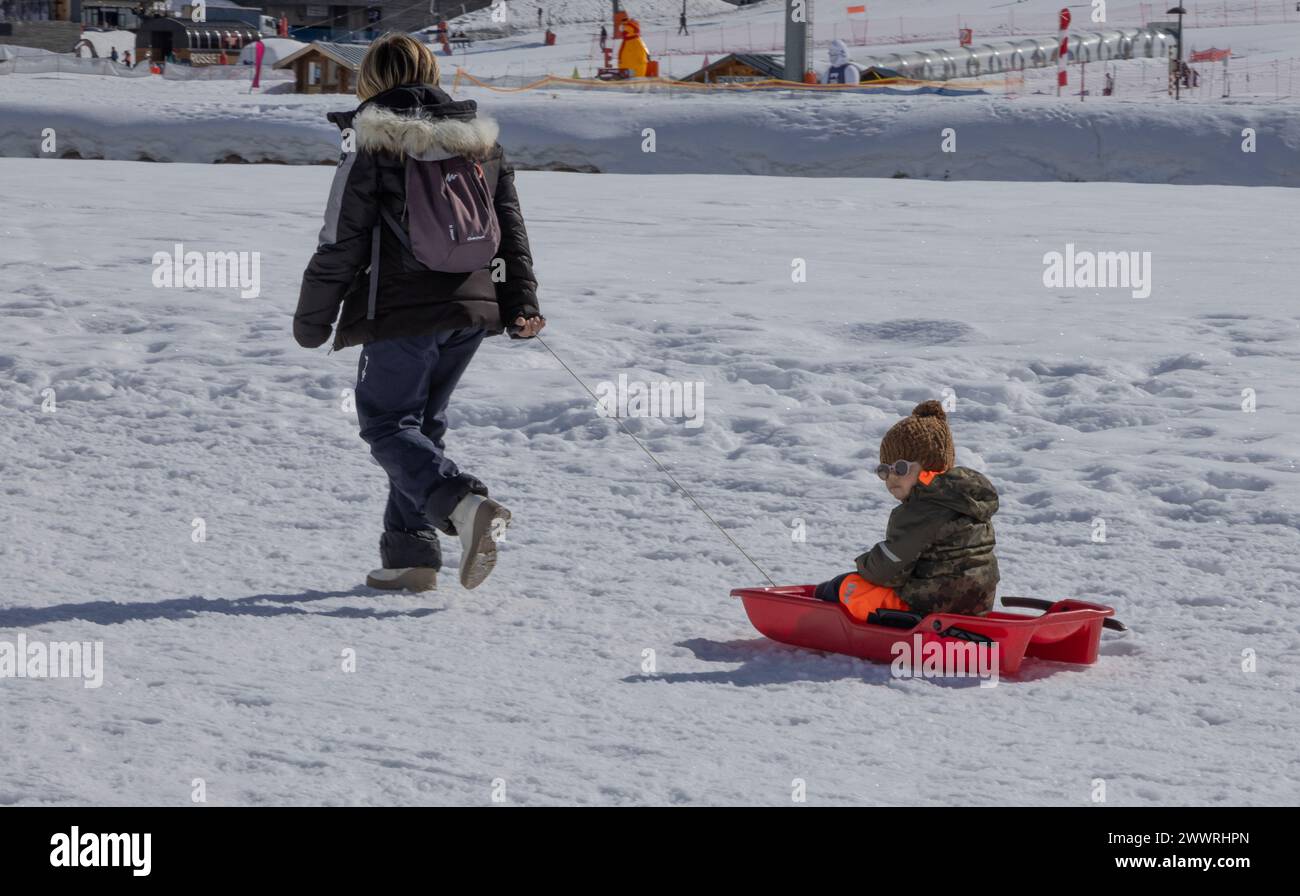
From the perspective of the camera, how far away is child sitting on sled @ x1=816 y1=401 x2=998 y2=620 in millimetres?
3783

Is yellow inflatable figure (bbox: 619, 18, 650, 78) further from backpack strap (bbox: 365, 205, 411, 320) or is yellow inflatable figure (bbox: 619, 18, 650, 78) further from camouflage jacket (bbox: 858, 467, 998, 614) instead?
camouflage jacket (bbox: 858, 467, 998, 614)

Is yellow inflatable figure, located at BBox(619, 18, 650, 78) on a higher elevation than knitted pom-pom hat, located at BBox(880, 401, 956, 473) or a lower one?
higher

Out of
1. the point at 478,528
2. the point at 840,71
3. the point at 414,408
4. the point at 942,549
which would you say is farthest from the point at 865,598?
the point at 840,71

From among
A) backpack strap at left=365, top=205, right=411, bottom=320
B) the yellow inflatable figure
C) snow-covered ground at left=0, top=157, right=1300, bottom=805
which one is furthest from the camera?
the yellow inflatable figure

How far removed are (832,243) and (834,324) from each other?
3185 mm

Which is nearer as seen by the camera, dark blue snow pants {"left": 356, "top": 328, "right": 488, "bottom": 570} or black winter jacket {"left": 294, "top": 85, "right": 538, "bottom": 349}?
black winter jacket {"left": 294, "top": 85, "right": 538, "bottom": 349}

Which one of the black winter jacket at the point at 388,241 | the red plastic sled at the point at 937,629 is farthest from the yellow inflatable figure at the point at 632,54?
the red plastic sled at the point at 937,629

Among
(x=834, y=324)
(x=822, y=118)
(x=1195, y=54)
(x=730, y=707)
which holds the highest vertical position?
(x=1195, y=54)

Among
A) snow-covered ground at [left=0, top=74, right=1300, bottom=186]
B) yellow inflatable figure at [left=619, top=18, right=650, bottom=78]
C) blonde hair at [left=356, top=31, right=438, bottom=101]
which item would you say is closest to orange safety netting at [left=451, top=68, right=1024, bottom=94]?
yellow inflatable figure at [left=619, top=18, right=650, bottom=78]

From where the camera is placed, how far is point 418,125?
4.09m

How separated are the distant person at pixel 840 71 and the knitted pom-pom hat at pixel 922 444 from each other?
24.1 m

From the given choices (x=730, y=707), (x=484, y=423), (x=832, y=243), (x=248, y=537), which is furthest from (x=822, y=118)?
(x=730, y=707)

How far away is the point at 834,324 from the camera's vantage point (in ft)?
26.6

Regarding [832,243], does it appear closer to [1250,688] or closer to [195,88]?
[1250,688]
